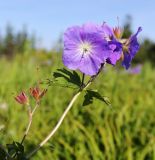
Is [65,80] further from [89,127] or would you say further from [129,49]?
[89,127]

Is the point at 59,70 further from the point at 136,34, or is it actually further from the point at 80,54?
the point at 136,34

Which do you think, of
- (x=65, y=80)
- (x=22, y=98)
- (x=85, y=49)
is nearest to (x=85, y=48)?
(x=85, y=49)

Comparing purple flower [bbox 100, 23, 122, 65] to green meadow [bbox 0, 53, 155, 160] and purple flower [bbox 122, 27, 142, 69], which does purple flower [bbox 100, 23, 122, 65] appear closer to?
purple flower [bbox 122, 27, 142, 69]

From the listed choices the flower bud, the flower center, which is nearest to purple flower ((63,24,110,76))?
the flower center

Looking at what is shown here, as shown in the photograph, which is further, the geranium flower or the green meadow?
the green meadow

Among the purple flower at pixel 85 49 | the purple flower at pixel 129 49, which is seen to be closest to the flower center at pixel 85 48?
the purple flower at pixel 85 49

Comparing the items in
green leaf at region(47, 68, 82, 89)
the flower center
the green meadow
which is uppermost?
the flower center

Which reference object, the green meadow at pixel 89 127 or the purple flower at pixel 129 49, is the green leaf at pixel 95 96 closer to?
the purple flower at pixel 129 49
